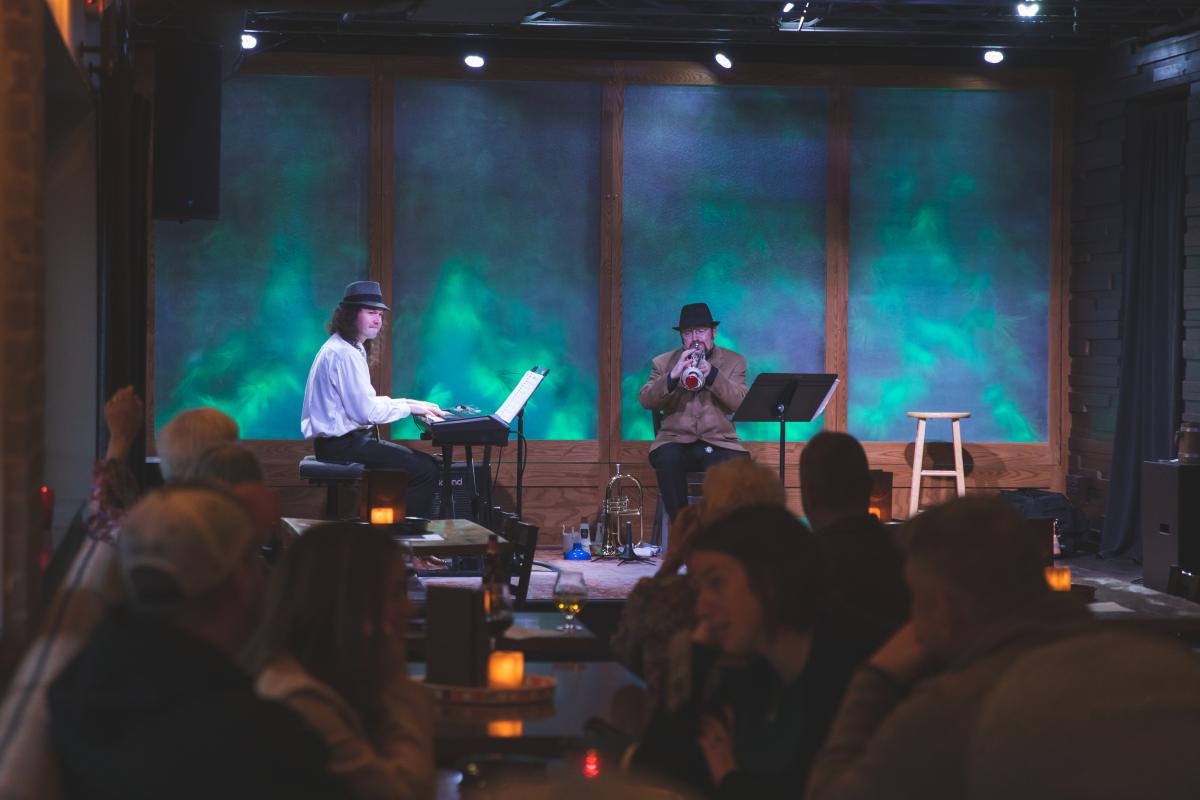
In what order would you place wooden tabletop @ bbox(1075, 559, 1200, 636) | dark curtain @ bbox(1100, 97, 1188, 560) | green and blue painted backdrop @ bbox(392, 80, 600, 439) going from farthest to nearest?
green and blue painted backdrop @ bbox(392, 80, 600, 439) < dark curtain @ bbox(1100, 97, 1188, 560) < wooden tabletop @ bbox(1075, 559, 1200, 636)

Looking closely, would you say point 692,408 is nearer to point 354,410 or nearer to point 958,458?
point 958,458

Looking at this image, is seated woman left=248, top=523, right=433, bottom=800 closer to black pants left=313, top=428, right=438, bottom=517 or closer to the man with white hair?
the man with white hair

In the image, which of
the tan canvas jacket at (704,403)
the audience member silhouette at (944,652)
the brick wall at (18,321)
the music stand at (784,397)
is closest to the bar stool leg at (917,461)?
Result: the music stand at (784,397)

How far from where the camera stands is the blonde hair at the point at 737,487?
3672 millimetres

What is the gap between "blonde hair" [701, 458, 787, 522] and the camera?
12.0ft

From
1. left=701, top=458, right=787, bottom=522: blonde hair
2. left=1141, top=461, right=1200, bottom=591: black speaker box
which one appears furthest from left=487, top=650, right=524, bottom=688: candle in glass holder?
left=1141, top=461, right=1200, bottom=591: black speaker box

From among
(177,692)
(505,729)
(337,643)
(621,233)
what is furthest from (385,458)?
(177,692)

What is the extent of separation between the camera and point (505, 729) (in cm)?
275

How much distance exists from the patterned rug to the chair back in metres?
0.90

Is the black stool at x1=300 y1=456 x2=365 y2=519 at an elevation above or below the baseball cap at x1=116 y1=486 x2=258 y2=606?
below

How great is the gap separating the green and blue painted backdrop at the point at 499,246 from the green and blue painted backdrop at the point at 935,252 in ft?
6.08

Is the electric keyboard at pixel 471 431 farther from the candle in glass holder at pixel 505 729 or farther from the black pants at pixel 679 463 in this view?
the candle in glass holder at pixel 505 729

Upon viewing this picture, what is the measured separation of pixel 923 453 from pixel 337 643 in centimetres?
823

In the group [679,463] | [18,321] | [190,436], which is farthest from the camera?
[679,463]
